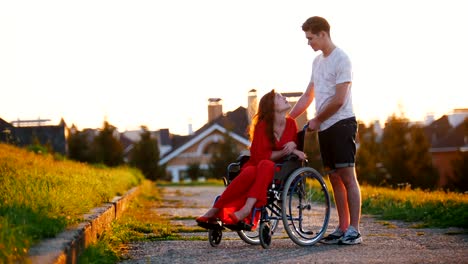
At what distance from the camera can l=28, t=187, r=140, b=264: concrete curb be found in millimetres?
4492

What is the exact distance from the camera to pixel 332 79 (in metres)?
6.91

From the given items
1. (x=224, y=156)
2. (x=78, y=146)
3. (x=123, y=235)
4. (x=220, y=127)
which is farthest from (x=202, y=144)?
(x=123, y=235)

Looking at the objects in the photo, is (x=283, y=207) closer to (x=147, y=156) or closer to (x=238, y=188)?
(x=238, y=188)

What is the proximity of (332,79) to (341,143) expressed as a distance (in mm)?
532

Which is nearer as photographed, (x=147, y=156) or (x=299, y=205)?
(x=299, y=205)

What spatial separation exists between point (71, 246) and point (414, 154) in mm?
36064

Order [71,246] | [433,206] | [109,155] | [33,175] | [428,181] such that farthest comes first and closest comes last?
[109,155] < [428,181] < [433,206] < [33,175] < [71,246]

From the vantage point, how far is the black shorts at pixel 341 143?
6824mm

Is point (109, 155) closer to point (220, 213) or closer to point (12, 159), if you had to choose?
point (12, 159)

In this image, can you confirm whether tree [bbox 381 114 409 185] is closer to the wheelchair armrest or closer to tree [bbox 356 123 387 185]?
tree [bbox 356 123 387 185]


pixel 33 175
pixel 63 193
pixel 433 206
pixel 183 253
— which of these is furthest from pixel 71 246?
pixel 433 206

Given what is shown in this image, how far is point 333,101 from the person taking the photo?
6.77 m

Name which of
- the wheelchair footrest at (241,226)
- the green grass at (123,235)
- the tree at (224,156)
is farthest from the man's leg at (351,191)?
the tree at (224,156)

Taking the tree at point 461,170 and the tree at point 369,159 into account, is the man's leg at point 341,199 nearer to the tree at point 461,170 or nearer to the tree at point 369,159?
the tree at point 369,159
